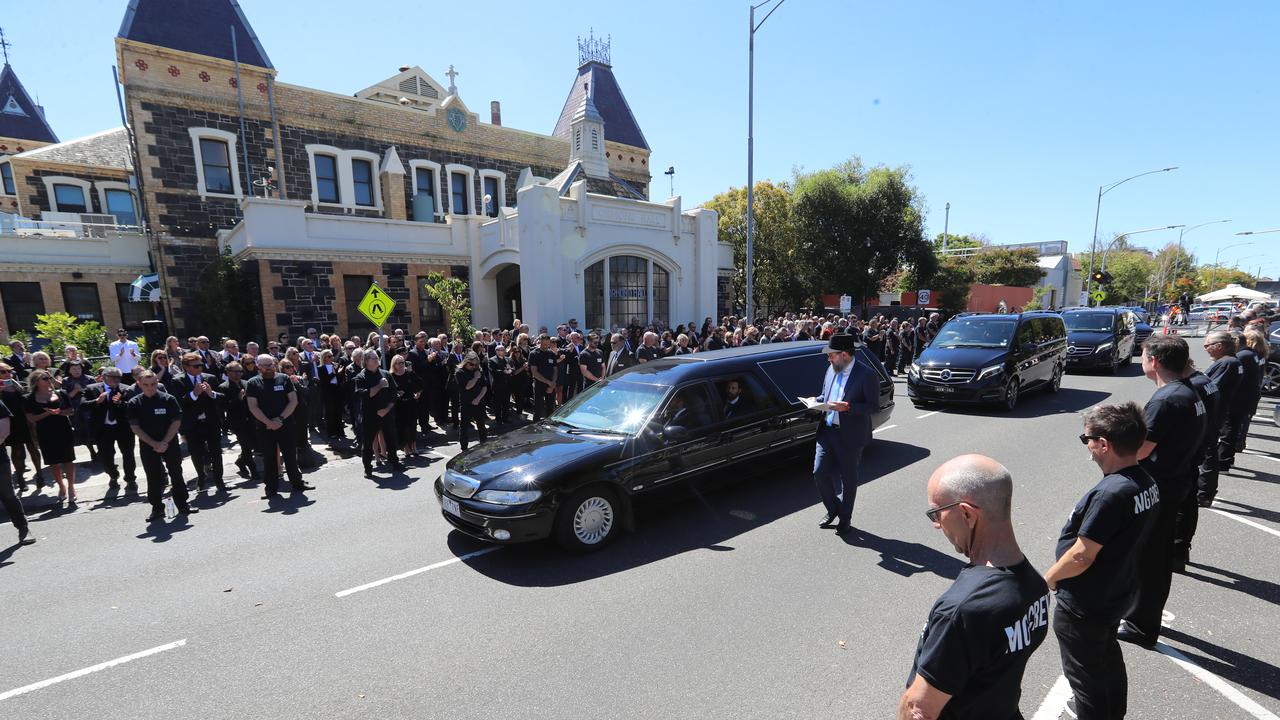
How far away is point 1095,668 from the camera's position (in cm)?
249

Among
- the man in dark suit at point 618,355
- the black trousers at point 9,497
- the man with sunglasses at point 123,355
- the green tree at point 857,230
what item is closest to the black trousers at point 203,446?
the black trousers at point 9,497

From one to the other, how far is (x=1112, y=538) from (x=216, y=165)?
2413cm

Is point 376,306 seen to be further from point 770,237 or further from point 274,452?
point 770,237

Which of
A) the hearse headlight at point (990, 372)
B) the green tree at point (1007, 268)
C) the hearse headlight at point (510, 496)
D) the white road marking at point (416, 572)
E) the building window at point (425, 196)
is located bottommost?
the white road marking at point (416, 572)

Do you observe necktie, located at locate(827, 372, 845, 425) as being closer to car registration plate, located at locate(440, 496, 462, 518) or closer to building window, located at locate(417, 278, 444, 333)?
car registration plate, located at locate(440, 496, 462, 518)

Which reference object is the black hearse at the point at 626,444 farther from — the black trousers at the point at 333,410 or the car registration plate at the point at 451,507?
the black trousers at the point at 333,410

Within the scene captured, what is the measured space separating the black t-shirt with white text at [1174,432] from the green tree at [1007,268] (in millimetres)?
42504

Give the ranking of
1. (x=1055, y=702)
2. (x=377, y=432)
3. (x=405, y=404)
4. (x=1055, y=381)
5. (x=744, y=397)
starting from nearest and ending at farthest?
(x=1055, y=702)
(x=744, y=397)
(x=377, y=432)
(x=405, y=404)
(x=1055, y=381)

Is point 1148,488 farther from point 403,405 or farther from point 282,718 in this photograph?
point 403,405

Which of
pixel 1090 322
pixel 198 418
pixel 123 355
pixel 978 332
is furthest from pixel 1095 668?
pixel 1090 322

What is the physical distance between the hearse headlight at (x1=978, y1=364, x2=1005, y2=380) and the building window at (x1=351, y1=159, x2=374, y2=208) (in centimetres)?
2111

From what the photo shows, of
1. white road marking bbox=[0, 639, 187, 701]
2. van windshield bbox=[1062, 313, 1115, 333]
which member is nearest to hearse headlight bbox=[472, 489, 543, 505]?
white road marking bbox=[0, 639, 187, 701]

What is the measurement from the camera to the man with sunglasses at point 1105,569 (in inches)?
96.6

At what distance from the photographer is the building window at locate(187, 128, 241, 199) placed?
60.3 ft
